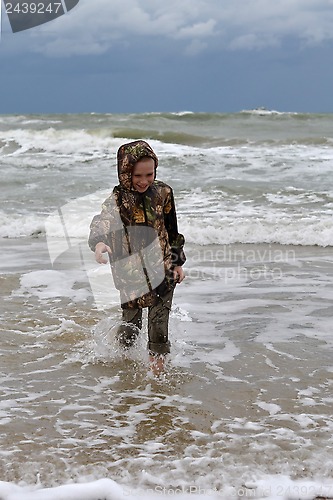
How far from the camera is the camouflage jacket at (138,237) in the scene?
13.5 feet

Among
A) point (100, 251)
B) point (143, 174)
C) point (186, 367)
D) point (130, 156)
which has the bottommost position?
point (186, 367)

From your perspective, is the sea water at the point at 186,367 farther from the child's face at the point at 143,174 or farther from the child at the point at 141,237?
the child's face at the point at 143,174

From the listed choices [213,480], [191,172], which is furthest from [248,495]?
[191,172]

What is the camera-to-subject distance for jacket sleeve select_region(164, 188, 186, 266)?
4262 millimetres

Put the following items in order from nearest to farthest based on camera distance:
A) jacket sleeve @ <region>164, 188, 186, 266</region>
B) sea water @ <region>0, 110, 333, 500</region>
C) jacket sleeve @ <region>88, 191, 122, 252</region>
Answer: sea water @ <region>0, 110, 333, 500</region> < jacket sleeve @ <region>88, 191, 122, 252</region> < jacket sleeve @ <region>164, 188, 186, 266</region>

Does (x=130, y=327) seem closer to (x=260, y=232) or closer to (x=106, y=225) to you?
(x=106, y=225)

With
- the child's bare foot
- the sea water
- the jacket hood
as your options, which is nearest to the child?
the jacket hood

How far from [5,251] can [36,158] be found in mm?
11652

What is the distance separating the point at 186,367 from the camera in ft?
15.7

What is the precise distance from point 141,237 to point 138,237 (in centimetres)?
2

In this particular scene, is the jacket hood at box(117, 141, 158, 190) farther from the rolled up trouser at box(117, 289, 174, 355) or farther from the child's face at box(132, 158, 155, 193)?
the rolled up trouser at box(117, 289, 174, 355)

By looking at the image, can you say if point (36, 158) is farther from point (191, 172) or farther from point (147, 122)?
point (147, 122)

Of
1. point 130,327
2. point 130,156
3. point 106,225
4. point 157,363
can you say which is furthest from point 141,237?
point 157,363

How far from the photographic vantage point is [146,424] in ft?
12.6
